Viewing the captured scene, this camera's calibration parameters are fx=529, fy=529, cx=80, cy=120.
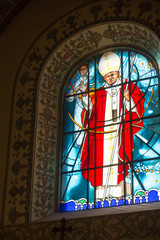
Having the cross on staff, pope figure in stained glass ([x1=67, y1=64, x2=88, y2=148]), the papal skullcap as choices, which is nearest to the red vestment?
pope figure in stained glass ([x1=67, y1=64, x2=88, y2=148])

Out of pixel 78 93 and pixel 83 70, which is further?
pixel 83 70

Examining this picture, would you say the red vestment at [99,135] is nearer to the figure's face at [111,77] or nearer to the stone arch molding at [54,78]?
the figure's face at [111,77]

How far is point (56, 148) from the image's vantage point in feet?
27.6

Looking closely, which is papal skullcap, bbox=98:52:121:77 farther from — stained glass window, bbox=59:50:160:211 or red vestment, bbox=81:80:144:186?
red vestment, bbox=81:80:144:186

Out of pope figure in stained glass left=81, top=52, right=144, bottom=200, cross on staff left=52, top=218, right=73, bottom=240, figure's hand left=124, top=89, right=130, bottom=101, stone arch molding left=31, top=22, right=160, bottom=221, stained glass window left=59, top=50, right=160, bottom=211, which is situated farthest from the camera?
figure's hand left=124, top=89, right=130, bottom=101

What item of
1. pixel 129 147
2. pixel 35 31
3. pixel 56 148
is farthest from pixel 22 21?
pixel 129 147

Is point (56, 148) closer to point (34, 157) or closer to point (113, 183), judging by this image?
point (34, 157)

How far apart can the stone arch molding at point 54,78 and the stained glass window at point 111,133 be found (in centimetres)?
16

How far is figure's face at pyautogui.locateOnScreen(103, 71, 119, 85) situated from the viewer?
8.54m

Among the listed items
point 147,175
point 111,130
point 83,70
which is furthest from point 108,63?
point 147,175

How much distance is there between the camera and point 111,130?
26.7 ft

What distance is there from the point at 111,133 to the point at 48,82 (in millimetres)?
1472

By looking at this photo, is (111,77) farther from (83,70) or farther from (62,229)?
(62,229)

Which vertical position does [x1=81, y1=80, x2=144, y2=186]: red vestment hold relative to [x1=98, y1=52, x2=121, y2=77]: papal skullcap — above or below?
below
